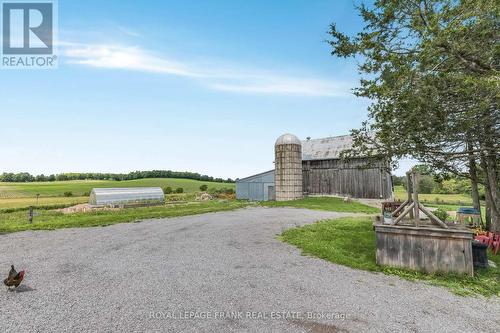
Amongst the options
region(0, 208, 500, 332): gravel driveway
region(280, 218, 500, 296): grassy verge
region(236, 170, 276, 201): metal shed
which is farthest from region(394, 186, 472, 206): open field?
region(0, 208, 500, 332): gravel driveway

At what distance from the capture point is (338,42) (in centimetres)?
1141

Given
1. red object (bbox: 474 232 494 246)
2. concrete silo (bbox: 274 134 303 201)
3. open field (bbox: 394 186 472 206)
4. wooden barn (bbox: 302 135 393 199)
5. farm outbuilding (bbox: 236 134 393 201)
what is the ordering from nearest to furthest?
red object (bbox: 474 232 494 246), wooden barn (bbox: 302 135 393 199), farm outbuilding (bbox: 236 134 393 201), concrete silo (bbox: 274 134 303 201), open field (bbox: 394 186 472 206)

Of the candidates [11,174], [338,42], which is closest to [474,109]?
[338,42]

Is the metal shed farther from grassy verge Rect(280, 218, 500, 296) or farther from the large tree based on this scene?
the large tree

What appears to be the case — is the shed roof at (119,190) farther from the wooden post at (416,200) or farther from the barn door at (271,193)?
the wooden post at (416,200)

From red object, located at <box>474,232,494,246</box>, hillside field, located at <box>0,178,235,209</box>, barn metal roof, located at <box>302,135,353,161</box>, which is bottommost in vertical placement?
red object, located at <box>474,232,494,246</box>

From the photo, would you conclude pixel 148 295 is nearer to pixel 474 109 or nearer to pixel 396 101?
pixel 396 101

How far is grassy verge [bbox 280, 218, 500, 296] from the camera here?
7.31m

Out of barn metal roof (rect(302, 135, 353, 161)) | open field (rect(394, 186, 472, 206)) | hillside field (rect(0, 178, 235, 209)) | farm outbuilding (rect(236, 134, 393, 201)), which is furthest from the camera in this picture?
open field (rect(394, 186, 472, 206))

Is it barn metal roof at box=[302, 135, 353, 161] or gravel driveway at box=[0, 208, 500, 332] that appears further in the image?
barn metal roof at box=[302, 135, 353, 161]

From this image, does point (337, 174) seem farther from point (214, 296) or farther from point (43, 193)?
point (43, 193)

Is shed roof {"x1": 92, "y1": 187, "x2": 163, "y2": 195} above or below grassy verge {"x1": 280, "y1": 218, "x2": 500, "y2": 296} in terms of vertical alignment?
above

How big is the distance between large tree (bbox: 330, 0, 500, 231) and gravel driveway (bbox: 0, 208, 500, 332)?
5.53 meters

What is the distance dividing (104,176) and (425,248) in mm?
88488
